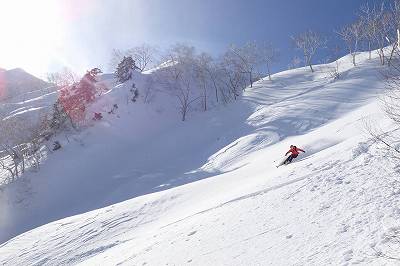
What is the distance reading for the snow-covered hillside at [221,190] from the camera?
11586mm

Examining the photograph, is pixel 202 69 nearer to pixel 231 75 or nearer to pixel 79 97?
pixel 231 75

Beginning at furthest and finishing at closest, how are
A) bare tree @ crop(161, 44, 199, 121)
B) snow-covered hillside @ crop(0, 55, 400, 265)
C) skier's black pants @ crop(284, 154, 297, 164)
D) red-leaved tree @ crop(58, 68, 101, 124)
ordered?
bare tree @ crop(161, 44, 199, 121) → red-leaved tree @ crop(58, 68, 101, 124) → skier's black pants @ crop(284, 154, 297, 164) → snow-covered hillside @ crop(0, 55, 400, 265)

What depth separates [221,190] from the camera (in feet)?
74.9

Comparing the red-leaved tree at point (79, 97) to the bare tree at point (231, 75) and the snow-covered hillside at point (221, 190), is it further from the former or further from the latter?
the bare tree at point (231, 75)

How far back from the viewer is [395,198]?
11.7 metres

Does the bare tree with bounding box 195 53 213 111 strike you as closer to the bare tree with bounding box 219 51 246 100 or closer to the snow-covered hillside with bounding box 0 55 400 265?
the bare tree with bounding box 219 51 246 100

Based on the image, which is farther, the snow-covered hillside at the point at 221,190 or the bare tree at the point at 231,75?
the bare tree at the point at 231,75

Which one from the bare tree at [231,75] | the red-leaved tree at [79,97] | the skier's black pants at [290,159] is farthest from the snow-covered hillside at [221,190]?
the bare tree at [231,75]

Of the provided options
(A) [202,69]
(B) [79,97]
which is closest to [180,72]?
(A) [202,69]

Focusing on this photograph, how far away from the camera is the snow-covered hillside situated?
11586mm

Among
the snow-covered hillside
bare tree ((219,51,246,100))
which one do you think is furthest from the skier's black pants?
bare tree ((219,51,246,100))

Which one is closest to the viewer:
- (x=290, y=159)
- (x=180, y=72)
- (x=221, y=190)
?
(x=221, y=190)

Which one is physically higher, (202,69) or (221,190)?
(202,69)

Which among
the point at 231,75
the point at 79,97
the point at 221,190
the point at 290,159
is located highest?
the point at 79,97
